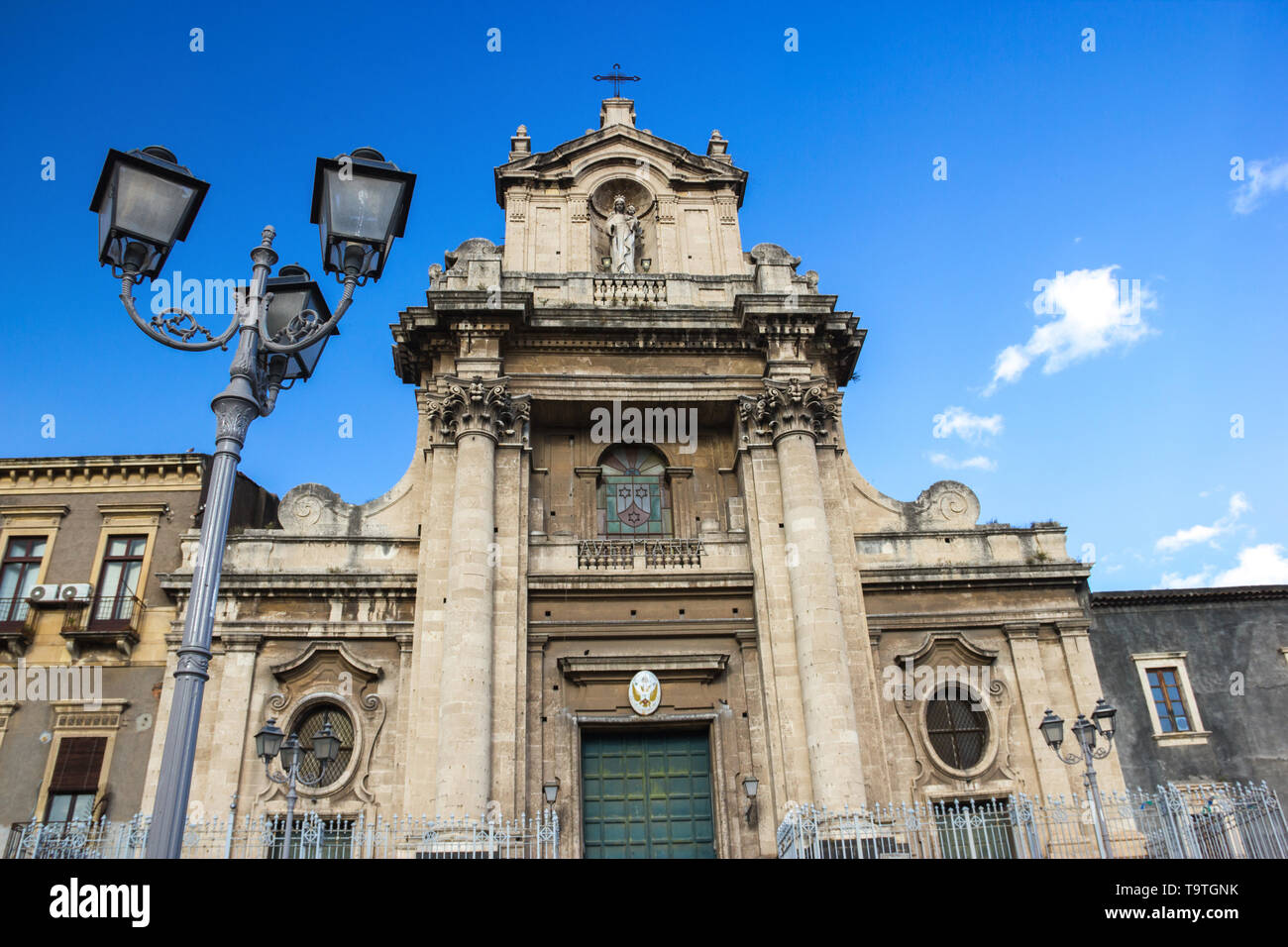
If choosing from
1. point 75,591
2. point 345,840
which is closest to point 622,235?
point 345,840

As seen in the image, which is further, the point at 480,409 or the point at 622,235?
the point at 622,235

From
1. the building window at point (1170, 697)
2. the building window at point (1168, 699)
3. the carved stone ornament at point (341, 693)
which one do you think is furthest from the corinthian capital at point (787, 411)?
the building window at point (1168, 699)

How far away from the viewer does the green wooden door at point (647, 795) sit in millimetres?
16406

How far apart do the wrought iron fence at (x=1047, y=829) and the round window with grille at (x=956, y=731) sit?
777 mm

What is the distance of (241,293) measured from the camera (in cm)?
775

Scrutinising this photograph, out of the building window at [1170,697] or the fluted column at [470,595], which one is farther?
the building window at [1170,697]

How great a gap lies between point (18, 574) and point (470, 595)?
1152 cm

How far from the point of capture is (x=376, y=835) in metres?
14.5

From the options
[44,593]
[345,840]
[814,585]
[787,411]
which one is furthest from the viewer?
[44,593]

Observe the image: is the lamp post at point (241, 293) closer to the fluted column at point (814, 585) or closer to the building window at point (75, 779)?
the fluted column at point (814, 585)

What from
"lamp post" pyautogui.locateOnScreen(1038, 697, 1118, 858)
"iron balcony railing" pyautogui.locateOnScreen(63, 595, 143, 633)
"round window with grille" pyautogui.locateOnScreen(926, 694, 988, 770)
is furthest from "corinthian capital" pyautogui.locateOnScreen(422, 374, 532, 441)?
"lamp post" pyautogui.locateOnScreen(1038, 697, 1118, 858)

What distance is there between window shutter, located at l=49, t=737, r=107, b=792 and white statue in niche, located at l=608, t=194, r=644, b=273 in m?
14.2

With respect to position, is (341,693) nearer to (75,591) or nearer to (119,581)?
(119,581)
